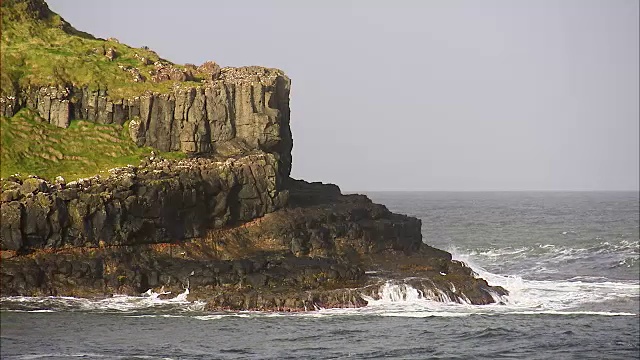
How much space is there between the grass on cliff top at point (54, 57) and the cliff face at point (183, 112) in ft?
2.58

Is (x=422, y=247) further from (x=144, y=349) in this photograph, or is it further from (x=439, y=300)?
(x=144, y=349)

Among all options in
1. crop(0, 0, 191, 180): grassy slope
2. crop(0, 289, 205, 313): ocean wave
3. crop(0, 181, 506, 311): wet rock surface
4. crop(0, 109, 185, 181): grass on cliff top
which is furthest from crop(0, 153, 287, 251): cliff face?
crop(0, 0, 191, 180): grassy slope

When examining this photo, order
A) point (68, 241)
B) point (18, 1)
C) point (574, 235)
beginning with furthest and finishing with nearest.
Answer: point (574, 235)
point (18, 1)
point (68, 241)

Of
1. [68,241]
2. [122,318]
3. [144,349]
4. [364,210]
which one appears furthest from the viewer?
[364,210]

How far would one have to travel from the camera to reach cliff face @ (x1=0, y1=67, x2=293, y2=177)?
62.0 metres

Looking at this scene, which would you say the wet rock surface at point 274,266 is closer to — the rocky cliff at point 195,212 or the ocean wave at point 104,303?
the rocky cliff at point 195,212

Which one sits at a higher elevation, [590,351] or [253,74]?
[253,74]

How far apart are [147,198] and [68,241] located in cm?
496

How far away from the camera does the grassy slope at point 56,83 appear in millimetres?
59062

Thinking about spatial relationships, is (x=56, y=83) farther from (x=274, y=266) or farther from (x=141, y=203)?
(x=274, y=266)

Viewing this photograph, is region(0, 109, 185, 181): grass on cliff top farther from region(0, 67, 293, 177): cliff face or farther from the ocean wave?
the ocean wave

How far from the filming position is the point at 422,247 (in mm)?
62281

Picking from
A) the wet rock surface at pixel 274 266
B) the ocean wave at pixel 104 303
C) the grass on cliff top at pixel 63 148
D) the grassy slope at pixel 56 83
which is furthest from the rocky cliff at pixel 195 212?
the grass on cliff top at pixel 63 148

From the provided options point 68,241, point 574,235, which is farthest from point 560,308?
point 574,235
